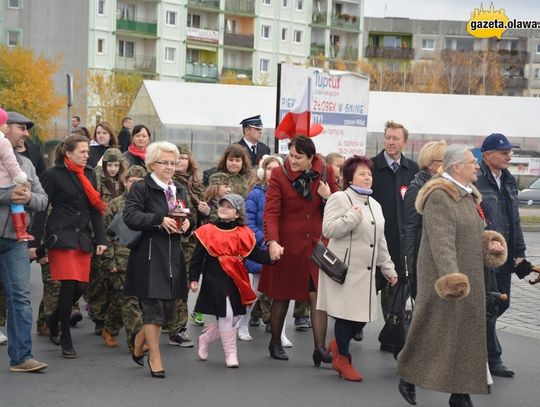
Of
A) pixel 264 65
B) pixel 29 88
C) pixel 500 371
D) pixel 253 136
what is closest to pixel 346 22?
pixel 264 65

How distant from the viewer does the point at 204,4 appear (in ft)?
277

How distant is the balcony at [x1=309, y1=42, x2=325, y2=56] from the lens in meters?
90.9

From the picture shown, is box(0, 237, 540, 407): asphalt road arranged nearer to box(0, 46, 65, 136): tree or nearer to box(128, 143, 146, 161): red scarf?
box(128, 143, 146, 161): red scarf

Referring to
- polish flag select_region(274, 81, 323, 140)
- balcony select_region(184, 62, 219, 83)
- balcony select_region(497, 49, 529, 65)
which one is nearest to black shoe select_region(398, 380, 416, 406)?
polish flag select_region(274, 81, 323, 140)

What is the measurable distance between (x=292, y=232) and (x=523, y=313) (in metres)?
4.41

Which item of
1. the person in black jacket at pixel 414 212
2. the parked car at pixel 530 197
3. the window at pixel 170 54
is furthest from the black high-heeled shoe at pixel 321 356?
the window at pixel 170 54

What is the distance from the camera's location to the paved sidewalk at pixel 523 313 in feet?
37.6

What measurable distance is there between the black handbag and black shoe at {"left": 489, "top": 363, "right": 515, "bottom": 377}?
0.81 meters

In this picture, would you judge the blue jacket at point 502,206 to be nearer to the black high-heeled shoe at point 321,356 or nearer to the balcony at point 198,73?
the black high-heeled shoe at point 321,356

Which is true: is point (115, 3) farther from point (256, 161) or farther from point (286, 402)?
point (286, 402)

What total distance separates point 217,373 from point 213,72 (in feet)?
253

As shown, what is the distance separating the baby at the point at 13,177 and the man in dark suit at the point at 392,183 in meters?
3.52

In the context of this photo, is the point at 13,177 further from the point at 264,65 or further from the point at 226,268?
the point at 264,65

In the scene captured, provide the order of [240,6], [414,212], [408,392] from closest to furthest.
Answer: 1. [408,392]
2. [414,212]
3. [240,6]
